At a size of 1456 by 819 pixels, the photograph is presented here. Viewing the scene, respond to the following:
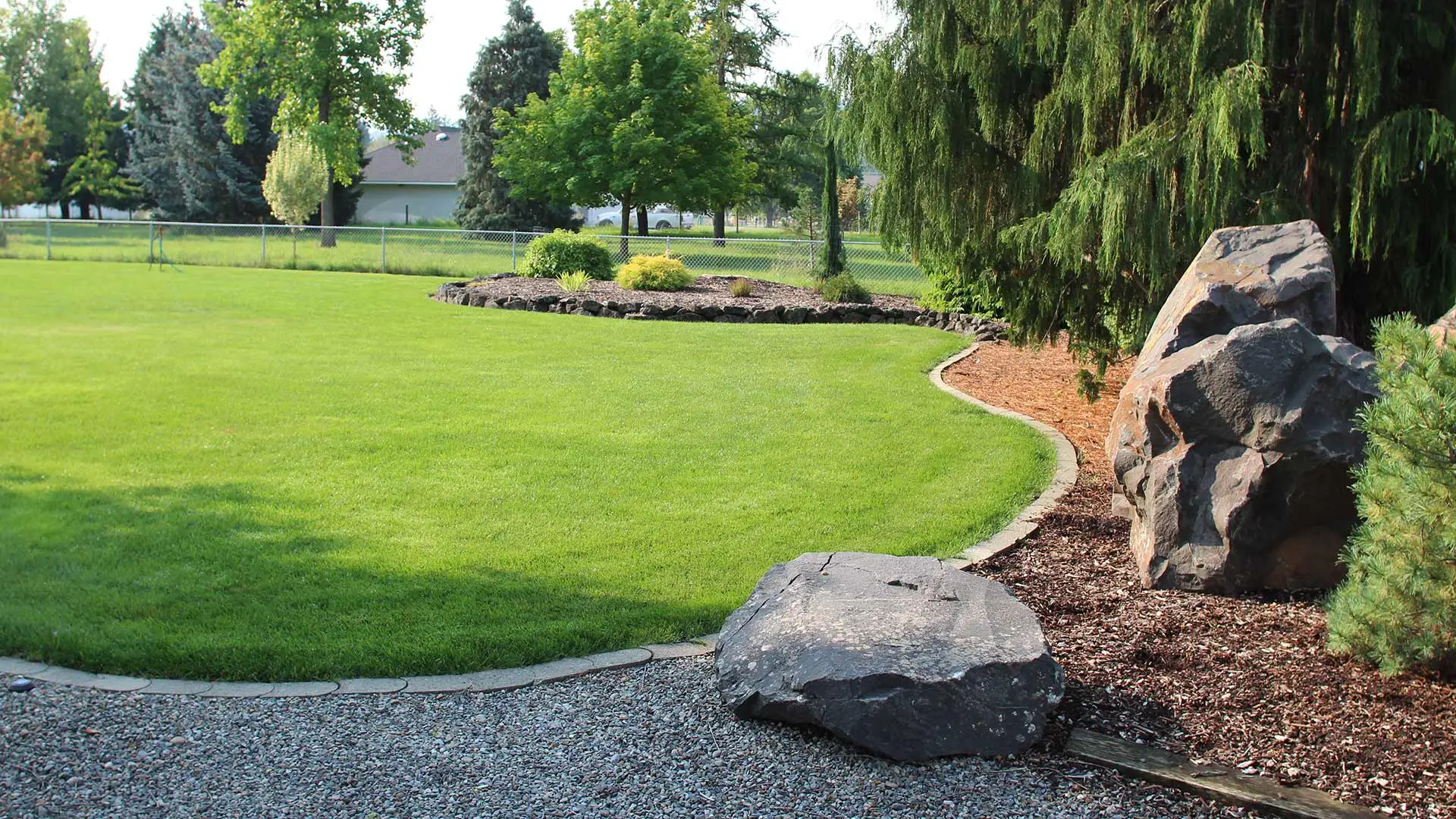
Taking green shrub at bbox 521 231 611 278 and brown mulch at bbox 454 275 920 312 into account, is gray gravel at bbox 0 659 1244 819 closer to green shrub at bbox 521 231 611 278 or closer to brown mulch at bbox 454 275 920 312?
brown mulch at bbox 454 275 920 312

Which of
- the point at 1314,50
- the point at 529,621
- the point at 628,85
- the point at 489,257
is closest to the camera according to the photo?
the point at 529,621

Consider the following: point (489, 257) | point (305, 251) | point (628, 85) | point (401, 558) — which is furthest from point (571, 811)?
point (628, 85)

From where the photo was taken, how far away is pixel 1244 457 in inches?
179

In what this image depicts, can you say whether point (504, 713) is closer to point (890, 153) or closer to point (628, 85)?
point (890, 153)

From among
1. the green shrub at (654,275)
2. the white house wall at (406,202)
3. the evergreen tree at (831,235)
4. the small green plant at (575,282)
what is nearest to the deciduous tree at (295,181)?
the small green plant at (575,282)

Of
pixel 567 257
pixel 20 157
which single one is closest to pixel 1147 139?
pixel 567 257

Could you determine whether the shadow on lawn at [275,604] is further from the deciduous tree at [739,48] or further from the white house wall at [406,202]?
the white house wall at [406,202]

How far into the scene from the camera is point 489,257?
83.6 feet

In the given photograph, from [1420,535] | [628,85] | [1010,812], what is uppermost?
[628,85]

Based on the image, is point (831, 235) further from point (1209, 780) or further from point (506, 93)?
point (506, 93)

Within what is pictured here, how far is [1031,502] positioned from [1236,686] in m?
2.55

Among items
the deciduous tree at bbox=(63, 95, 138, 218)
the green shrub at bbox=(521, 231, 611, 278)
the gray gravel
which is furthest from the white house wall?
the gray gravel

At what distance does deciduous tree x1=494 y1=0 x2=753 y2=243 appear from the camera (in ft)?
106

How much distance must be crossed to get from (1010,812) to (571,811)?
121cm
